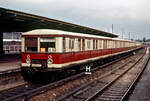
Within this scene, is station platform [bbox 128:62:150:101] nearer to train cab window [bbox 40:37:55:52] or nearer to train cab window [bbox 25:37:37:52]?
train cab window [bbox 40:37:55:52]

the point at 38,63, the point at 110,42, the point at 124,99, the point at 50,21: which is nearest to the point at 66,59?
the point at 38,63

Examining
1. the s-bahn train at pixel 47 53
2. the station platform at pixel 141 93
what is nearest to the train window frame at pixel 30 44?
the s-bahn train at pixel 47 53

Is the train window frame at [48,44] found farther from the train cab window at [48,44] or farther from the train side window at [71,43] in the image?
the train side window at [71,43]

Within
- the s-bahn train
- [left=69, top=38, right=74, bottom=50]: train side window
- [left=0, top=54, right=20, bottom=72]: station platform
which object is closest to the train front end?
the s-bahn train

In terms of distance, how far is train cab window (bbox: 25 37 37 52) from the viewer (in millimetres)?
12367

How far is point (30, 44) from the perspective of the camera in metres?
12.5

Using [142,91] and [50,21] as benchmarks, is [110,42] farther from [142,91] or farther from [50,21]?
[142,91]

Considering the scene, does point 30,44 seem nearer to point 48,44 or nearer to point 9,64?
point 48,44

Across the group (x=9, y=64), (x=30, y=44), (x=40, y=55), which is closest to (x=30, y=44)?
(x=30, y=44)

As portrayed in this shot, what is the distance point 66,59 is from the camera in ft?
41.2

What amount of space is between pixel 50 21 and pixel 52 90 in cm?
941

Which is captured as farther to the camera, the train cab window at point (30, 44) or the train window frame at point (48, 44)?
the train cab window at point (30, 44)

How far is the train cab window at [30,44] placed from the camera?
12367 millimetres

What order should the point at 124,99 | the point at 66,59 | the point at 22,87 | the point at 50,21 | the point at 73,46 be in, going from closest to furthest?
the point at 124,99, the point at 22,87, the point at 66,59, the point at 73,46, the point at 50,21
